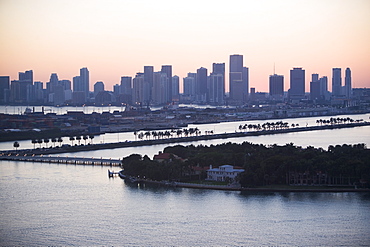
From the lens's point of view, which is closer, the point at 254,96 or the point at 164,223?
the point at 164,223

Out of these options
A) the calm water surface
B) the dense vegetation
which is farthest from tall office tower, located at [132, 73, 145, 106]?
the calm water surface

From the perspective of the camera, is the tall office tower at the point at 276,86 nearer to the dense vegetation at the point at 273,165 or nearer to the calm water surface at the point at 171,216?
the dense vegetation at the point at 273,165

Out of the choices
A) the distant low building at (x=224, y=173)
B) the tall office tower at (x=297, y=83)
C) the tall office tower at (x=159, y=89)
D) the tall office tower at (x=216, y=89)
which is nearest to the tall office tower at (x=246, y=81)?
the tall office tower at (x=216, y=89)

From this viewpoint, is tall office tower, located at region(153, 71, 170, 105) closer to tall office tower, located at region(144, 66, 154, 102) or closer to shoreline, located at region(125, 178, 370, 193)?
tall office tower, located at region(144, 66, 154, 102)

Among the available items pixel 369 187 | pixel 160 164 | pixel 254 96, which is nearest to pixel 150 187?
pixel 160 164

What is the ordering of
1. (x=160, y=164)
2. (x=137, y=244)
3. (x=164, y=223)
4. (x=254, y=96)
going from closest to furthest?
(x=137, y=244)
(x=164, y=223)
(x=160, y=164)
(x=254, y=96)

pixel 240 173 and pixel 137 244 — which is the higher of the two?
pixel 240 173

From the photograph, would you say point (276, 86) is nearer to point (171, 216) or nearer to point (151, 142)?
point (151, 142)

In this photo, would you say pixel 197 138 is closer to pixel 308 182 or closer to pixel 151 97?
pixel 308 182
